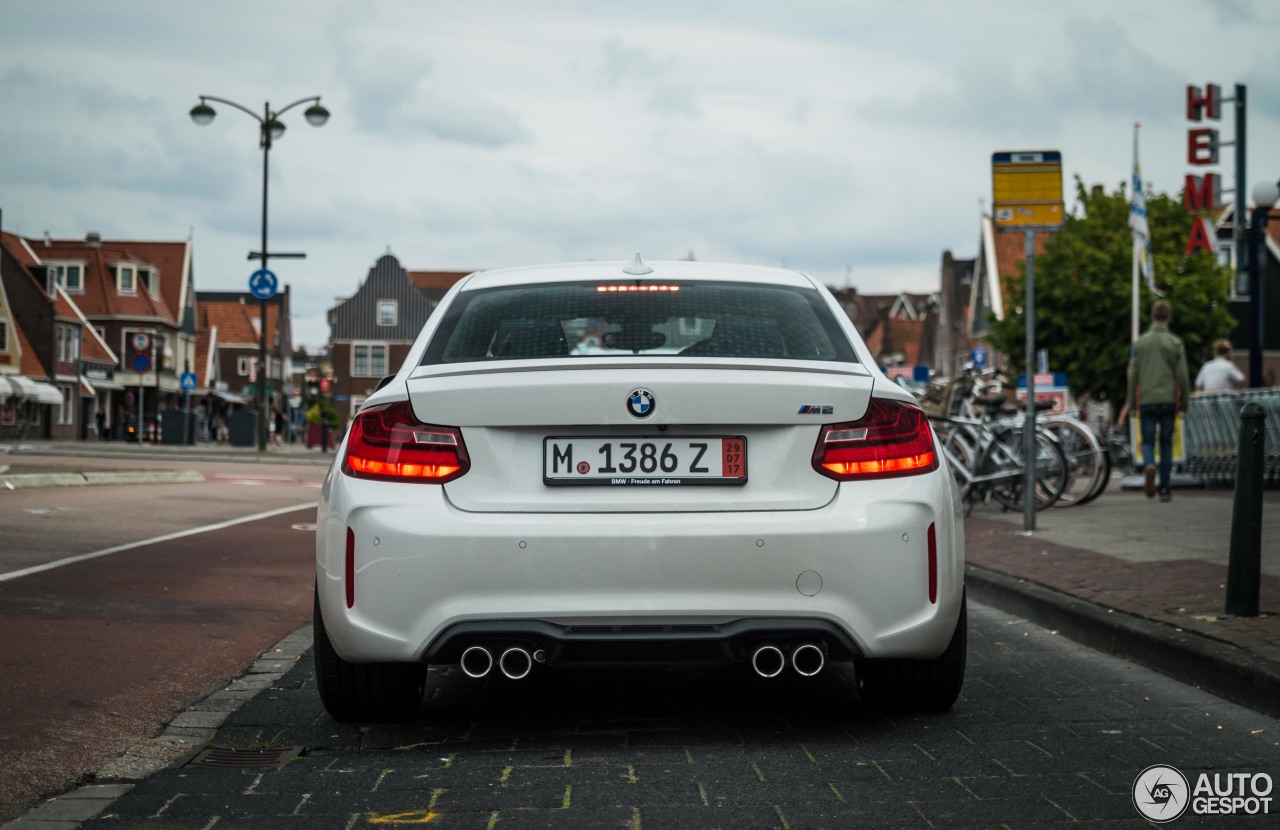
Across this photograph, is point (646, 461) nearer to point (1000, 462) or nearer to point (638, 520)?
point (638, 520)

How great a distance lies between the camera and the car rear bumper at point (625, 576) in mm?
4594

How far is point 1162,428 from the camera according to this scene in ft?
51.4

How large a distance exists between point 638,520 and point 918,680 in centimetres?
129

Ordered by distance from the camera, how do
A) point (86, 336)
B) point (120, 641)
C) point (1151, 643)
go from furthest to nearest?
point (86, 336)
point (120, 641)
point (1151, 643)

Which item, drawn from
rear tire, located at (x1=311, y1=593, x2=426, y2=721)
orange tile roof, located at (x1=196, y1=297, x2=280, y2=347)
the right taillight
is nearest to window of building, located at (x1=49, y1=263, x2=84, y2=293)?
orange tile roof, located at (x1=196, y1=297, x2=280, y2=347)

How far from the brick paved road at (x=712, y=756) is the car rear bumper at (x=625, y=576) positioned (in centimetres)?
36

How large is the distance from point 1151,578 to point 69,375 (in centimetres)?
7425

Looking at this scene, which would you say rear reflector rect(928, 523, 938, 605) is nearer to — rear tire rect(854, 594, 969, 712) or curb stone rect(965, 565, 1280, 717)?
rear tire rect(854, 594, 969, 712)

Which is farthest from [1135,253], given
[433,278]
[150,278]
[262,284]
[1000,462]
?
[433,278]

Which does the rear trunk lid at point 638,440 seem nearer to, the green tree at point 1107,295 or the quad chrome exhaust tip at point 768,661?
the quad chrome exhaust tip at point 768,661

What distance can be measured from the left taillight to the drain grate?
868mm

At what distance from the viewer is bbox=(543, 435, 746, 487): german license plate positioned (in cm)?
468

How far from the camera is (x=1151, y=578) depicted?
866 centimetres

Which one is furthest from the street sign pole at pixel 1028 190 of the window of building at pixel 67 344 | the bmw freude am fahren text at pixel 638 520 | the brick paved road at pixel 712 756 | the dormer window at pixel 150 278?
the dormer window at pixel 150 278
